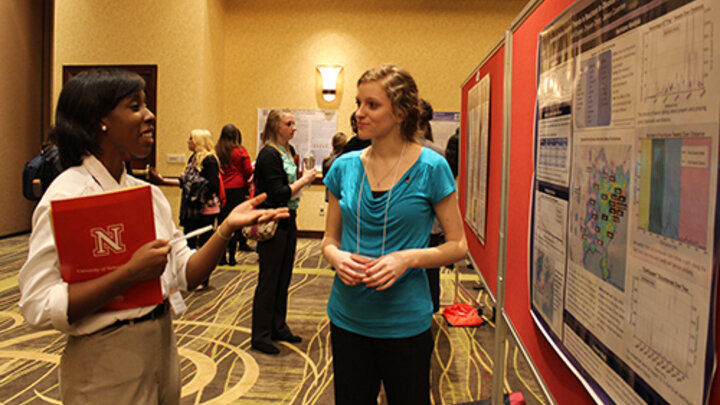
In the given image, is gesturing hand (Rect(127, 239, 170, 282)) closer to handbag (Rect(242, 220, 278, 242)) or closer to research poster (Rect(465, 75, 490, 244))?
research poster (Rect(465, 75, 490, 244))

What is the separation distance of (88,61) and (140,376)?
6.94 metres

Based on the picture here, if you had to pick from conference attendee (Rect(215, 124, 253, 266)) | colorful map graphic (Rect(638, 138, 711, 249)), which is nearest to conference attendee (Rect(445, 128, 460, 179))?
conference attendee (Rect(215, 124, 253, 266))

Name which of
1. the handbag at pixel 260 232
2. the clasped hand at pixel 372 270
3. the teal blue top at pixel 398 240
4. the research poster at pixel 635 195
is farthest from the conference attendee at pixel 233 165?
the research poster at pixel 635 195

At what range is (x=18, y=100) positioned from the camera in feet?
22.9

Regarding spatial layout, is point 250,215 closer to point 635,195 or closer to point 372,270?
point 372,270

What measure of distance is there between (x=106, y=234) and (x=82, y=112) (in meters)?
0.32

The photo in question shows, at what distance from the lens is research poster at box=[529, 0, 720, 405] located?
0.55 metres

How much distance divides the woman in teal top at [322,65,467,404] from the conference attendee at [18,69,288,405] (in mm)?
336

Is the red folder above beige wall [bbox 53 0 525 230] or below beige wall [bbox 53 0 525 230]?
below

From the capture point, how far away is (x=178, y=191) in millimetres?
6711

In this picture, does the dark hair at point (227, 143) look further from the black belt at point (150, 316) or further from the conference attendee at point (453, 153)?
the black belt at point (150, 316)

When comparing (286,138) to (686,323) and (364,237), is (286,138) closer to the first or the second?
(364,237)

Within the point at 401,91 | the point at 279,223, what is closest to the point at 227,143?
the point at 279,223

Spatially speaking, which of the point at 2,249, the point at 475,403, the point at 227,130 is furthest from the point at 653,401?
the point at 2,249
